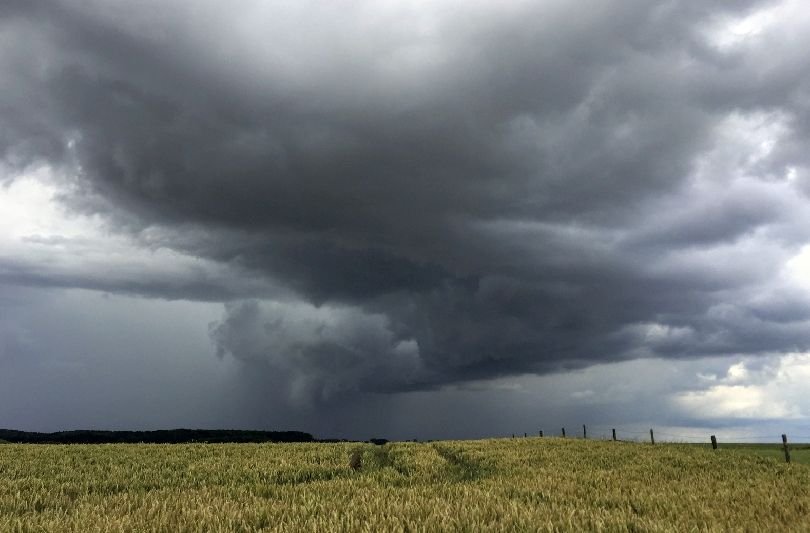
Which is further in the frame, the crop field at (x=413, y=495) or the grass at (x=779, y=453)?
the grass at (x=779, y=453)

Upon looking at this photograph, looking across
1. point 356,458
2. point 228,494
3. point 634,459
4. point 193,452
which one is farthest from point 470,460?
point 193,452

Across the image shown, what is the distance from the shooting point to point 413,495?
13078mm

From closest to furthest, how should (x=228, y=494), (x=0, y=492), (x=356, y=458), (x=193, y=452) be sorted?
(x=228, y=494)
(x=0, y=492)
(x=356, y=458)
(x=193, y=452)

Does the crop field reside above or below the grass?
above

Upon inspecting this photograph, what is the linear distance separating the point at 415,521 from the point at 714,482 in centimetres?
1377

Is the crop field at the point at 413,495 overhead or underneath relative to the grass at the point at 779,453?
overhead

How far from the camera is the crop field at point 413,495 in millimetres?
9859

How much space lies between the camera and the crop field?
986cm

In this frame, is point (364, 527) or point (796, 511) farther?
point (796, 511)

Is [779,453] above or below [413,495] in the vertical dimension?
below

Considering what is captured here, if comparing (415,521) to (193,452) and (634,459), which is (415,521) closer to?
(634,459)

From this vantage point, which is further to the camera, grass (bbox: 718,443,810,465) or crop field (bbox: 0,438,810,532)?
grass (bbox: 718,443,810,465)

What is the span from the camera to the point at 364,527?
9.20 metres

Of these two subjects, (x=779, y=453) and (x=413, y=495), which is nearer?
(x=413, y=495)
